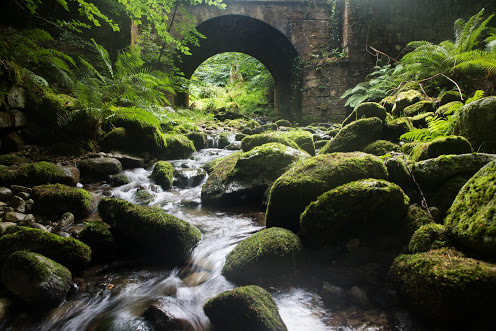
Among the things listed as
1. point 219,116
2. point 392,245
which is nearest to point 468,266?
point 392,245

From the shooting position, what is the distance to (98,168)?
4.88m

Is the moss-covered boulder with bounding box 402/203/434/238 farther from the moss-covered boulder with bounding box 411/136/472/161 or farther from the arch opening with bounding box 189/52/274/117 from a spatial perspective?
the arch opening with bounding box 189/52/274/117

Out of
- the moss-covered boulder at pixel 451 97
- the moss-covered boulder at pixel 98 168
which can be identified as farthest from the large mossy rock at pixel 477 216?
the moss-covered boulder at pixel 98 168

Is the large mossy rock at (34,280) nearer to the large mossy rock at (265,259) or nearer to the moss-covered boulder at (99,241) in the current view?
the moss-covered boulder at (99,241)

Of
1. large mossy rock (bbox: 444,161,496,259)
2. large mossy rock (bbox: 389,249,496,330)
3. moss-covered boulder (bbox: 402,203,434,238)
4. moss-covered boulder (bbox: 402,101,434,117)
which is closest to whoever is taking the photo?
large mossy rock (bbox: 389,249,496,330)

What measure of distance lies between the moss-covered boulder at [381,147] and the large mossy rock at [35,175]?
15.1ft

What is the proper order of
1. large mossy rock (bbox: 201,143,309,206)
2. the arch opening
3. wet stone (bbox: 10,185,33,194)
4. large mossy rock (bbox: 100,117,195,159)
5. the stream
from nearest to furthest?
the stream → wet stone (bbox: 10,185,33,194) → large mossy rock (bbox: 201,143,309,206) → large mossy rock (bbox: 100,117,195,159) → the arch opening

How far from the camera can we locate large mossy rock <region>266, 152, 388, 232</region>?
256cm

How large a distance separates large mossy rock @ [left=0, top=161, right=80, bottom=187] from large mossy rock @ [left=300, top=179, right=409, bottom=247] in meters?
3.79

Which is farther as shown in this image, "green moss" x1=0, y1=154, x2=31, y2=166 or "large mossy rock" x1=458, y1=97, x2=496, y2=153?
"green moss" x1=0, y1=154, x2=31, y2=166

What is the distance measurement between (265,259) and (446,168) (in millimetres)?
1807

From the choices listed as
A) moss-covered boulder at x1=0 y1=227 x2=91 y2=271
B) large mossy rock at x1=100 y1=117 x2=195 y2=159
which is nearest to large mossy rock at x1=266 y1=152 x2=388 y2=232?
moss-covered boulder at x1=0 y1=227 x2=91 y2=271

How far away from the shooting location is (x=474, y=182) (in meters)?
1.83

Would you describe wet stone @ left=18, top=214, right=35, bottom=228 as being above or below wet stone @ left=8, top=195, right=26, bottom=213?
below
